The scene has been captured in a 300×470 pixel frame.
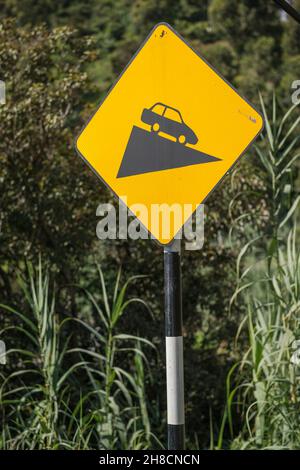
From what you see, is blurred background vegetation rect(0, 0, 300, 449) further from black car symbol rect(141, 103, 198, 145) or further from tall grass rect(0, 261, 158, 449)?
black car symbol rect(141, 103, 198, 145)

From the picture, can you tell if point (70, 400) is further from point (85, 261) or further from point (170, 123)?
point (170, 123)

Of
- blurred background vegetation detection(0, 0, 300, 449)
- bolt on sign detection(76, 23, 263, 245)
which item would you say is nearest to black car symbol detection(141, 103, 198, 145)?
bolt on sign detection(76, 23, 263, 245)

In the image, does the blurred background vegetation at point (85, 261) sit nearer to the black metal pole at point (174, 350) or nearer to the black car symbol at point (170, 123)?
the black metal pole at point (174, 350)

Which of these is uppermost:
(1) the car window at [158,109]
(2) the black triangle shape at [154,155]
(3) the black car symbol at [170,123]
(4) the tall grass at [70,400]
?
(1) the car window at [158,109]

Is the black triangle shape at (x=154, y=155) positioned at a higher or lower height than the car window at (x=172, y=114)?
lower

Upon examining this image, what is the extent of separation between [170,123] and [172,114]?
0.05m

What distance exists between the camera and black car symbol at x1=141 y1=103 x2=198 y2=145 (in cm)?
277

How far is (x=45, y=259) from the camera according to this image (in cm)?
554

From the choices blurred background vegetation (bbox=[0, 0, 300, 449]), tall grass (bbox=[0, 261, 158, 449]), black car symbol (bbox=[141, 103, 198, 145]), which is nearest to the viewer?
black car symbol (bbox=[141, 103, 198, 145])

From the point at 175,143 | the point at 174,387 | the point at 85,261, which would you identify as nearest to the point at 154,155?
the point at 175,143

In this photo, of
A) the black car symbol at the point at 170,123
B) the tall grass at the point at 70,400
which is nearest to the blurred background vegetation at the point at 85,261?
the tall grass at the point at 70,400

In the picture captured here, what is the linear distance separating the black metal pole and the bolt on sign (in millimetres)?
98

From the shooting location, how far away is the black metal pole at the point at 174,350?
9.11 feet
